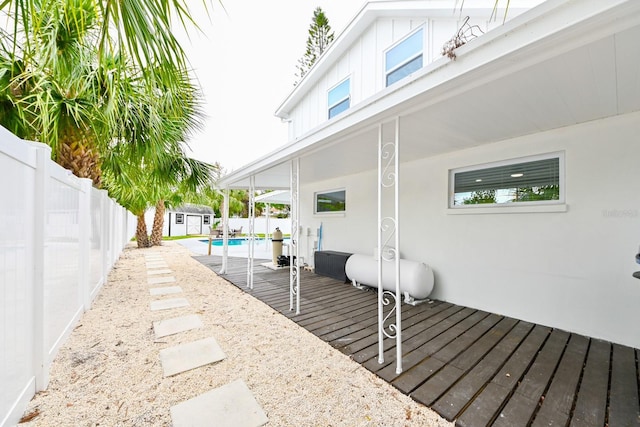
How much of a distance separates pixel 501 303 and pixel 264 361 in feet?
11.5

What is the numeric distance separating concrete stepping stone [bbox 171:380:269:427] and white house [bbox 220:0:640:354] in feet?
5.68

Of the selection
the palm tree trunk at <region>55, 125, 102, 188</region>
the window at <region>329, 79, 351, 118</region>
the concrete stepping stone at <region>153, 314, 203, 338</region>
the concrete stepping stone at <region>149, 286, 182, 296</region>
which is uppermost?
the window at <region>329, 79, 351, 118</region>

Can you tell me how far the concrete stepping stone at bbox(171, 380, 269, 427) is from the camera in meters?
1.87

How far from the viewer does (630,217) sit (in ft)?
9.81

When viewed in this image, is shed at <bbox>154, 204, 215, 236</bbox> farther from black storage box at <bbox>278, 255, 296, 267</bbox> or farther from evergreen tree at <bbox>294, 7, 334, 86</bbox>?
black storage box at <bbox>278, 255, 296, 267</bbox>

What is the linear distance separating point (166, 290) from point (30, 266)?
3653 millimetres

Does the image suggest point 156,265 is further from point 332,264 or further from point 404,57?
point 404,57

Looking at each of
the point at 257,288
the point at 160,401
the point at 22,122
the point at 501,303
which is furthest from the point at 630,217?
the point at 22,122

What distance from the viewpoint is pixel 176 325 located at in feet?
11.7

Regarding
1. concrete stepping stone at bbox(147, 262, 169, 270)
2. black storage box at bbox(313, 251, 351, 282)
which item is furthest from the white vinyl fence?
concrete stepping stone at bbox(147, 262, 169, 270)

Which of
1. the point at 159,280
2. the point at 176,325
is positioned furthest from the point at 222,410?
the point at 159,280

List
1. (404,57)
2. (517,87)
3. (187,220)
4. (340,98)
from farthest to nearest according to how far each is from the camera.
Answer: (187,220) → (340,98) → (404,57) → (517,87)

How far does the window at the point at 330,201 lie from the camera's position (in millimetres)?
7012

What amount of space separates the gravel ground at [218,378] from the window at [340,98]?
5.98 metres
